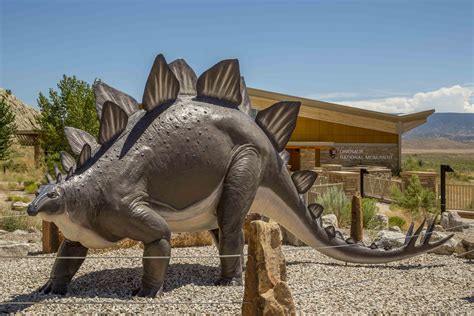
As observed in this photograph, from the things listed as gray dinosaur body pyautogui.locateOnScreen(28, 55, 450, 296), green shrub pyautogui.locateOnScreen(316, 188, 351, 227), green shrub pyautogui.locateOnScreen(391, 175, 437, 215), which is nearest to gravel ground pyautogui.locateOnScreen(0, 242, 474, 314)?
gray dinosaur body pyautogui.locateOnScreen(28, 55, 450, 296)

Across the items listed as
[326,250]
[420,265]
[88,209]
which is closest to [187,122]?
[88,209]

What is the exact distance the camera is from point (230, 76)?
5031mm

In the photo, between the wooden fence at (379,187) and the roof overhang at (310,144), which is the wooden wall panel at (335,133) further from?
the wooden fence at (379,187)

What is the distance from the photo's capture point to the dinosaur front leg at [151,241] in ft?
14.2

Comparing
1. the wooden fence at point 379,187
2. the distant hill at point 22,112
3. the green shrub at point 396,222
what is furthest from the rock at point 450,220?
the distant hill at point 22,112

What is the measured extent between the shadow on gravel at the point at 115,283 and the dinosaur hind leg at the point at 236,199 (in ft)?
1.74

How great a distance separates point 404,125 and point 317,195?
1327 cm

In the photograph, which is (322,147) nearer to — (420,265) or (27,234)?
(27,234)

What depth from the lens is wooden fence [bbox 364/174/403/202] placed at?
16.4 meters

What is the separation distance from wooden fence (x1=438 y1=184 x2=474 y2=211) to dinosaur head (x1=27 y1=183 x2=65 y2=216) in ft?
39.2

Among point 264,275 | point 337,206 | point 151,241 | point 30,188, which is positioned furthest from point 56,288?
point 30,188

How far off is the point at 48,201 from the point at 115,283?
4.93 ft

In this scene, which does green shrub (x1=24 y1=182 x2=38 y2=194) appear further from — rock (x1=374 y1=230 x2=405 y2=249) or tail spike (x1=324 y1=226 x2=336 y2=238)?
tail spike (x1=324 y1=226 x2=336 y2=238)

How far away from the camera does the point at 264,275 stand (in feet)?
10.7
